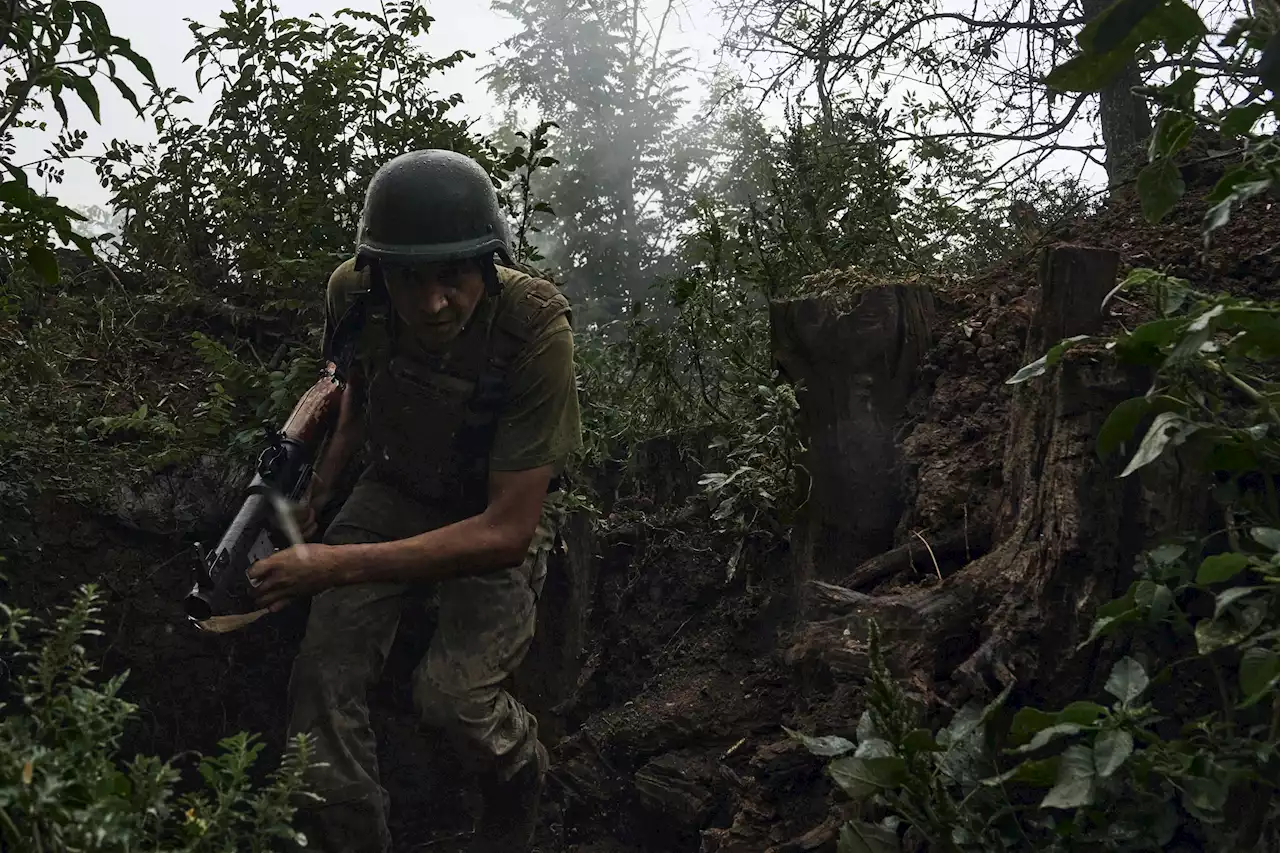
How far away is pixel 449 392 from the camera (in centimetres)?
398

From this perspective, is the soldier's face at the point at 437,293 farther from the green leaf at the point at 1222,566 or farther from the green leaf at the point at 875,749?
the green leaf at the point at 1222,566

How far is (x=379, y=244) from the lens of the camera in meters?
3.78

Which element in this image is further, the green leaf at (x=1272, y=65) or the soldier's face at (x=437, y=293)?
the soldier's face at (x=437, y=293)

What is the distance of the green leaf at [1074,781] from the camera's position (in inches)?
84.3

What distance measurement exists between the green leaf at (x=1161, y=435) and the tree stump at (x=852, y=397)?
1.33m

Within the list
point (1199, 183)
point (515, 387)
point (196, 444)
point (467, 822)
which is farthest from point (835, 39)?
point (467, 822)

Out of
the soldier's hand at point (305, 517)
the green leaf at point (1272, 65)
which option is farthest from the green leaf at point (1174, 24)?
the soldier's hand at point (305, 517)

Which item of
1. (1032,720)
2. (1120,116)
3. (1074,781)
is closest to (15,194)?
(1032,720)

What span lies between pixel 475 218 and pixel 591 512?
1.84 meters

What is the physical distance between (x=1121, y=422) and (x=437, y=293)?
2.20 meters

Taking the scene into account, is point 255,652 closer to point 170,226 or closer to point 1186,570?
point 170,226

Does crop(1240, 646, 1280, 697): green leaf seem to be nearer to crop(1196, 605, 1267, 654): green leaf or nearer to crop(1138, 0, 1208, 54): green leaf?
crop(1196, 605, 1267, 654): green leaf

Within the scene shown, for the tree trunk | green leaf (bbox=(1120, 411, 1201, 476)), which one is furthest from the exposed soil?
the tree trunk

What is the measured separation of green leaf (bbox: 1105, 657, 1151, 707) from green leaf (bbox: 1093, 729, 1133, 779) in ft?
0.27
